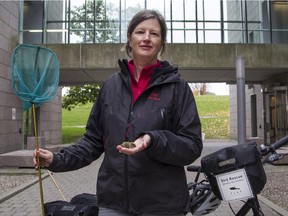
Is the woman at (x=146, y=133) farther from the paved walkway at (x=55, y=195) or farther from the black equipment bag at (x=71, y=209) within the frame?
the paved walkway at (x=55, y=195)

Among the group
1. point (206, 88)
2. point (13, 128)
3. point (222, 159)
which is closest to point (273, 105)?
point (13, 128)

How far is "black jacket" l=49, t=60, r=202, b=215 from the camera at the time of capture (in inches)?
80.2

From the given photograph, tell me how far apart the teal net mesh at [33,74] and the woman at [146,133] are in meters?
0.45

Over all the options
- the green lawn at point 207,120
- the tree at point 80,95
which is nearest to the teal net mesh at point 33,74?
the tree at point 80,95

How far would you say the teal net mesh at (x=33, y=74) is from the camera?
8.21ft

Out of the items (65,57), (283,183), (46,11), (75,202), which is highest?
(46,11)

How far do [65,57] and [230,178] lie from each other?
13.8m

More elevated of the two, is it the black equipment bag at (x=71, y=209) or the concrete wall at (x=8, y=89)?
the concrete wall at (x=8, y=89)

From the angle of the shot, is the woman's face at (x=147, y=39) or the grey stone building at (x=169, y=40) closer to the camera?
the woman's face at (x=147, y=39)

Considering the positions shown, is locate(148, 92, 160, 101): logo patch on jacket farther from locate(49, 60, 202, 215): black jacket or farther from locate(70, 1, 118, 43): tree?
locate(70, 1, 118, 43): tree

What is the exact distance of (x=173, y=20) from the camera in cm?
1841

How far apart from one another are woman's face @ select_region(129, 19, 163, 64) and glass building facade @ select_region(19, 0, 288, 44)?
49.1ft

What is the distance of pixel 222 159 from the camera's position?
7.55 feet

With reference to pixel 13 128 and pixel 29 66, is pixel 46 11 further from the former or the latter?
pixel 29 66
